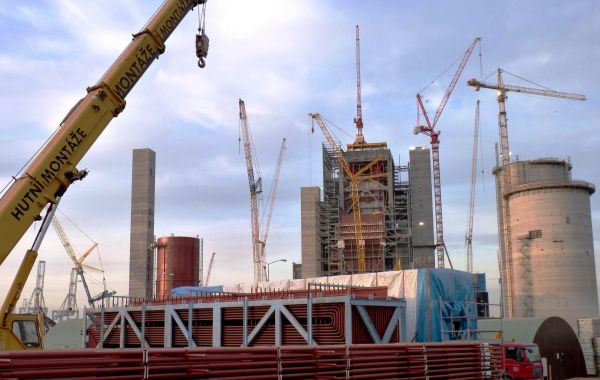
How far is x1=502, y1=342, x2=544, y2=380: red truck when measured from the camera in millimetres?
30156

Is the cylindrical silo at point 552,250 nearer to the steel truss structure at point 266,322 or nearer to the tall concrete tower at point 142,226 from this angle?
the steel truss structure at point 266,322

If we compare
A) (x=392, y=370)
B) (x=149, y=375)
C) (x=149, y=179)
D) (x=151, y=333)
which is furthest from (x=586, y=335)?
(x=149, y=179)

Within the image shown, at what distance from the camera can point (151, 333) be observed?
1404 inches

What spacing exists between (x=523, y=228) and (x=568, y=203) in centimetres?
595

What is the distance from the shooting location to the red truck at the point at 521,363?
3016cm

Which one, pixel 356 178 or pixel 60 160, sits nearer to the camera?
pixel 60 160

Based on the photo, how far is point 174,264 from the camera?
88625mm

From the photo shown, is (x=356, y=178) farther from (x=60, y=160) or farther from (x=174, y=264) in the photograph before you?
(x=60, y=160)

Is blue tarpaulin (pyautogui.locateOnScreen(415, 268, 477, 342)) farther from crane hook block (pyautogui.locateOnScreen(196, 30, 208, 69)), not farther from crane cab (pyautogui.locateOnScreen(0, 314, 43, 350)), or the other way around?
crane cab (pyautogui.locateOnScreen(0, 314, 43, 350))

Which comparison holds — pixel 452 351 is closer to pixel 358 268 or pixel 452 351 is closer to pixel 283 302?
pixel 283 302

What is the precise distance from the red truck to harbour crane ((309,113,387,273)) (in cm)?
6228

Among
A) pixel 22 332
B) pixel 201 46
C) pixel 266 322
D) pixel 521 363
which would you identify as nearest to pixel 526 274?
pixel 521 363

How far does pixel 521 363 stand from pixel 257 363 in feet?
70.1

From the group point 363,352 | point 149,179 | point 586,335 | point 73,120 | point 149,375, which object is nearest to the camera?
point 149,375
